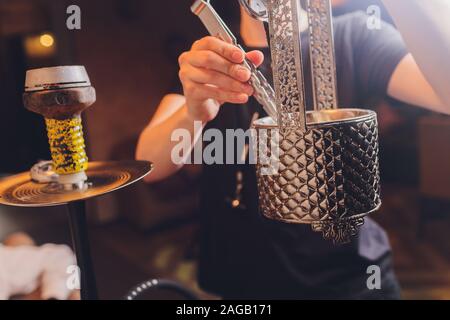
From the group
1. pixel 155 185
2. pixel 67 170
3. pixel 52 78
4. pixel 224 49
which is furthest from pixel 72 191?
pixel 155 185

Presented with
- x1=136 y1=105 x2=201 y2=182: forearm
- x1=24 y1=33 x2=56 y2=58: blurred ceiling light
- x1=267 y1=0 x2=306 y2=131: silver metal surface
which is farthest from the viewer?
x1=136 y1=105 x2=201 y2=182: forearm

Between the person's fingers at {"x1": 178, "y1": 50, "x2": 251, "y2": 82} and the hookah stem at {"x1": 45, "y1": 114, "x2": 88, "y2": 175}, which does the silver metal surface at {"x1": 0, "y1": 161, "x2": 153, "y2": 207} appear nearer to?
the hookah stem at {"x1": 45, "y1": 114, "x2": 88, "y2": 175}

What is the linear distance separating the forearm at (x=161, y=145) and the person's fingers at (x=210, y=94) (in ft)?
1.01

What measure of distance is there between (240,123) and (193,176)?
306cm

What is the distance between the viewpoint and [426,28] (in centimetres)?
59

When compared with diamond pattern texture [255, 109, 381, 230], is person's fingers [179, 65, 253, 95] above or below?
above

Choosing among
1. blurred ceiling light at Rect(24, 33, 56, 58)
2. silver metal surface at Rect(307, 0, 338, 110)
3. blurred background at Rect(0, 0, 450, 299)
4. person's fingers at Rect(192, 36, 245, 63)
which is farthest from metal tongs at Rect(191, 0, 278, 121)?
blurred background at Rect(0, 0, 450, 299)

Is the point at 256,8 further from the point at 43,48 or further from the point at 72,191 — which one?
the point at 43,48

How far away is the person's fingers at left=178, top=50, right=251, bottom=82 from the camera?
51 cm

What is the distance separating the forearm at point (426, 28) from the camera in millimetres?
574

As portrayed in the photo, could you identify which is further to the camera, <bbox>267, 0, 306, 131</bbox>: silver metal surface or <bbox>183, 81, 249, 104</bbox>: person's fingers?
<bbox>183, 81, 249, 104</bbox>: person's fingers

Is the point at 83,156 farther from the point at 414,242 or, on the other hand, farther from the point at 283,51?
the point at 414,242

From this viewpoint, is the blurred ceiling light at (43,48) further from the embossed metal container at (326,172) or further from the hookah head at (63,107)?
the embossed metal container at (326,172)
